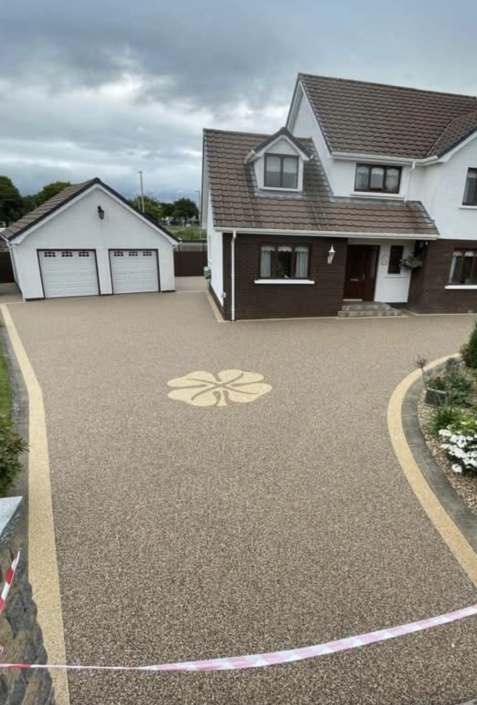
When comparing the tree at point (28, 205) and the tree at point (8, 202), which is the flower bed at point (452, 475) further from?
the tree at point (28, 205)

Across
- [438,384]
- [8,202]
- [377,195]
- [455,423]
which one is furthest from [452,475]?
[8,202]

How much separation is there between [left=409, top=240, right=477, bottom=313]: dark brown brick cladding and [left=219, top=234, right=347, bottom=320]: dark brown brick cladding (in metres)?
3.18

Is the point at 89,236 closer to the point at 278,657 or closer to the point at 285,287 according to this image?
the point at 285,287

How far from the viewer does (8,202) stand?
58.8 m

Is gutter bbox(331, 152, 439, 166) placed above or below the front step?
above

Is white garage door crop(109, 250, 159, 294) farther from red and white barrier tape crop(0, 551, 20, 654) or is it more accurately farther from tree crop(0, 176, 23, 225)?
tree crop(0, 176, 23, 225)

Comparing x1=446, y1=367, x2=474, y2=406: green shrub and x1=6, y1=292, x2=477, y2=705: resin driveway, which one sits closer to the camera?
x1=6, y1=292, x2=477, y2=705: resin driveway

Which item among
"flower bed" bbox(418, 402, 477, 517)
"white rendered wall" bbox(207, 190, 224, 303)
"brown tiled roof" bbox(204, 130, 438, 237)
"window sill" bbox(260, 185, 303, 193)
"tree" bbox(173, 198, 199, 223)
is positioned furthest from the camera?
"tree" bbox(173, 198, 199, 223)

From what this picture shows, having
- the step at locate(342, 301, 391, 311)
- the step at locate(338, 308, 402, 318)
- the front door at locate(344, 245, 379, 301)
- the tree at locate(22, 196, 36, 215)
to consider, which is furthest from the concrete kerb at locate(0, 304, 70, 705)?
the tree at locate(22, 196, 36, 215)

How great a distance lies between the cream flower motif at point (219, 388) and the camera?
6.62 metres

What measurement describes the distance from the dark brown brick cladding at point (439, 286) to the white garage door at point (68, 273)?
13703 mm

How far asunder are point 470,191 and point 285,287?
7368 mm

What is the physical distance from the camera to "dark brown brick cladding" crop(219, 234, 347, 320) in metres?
12.2

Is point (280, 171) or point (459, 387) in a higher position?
point (280, 171)
